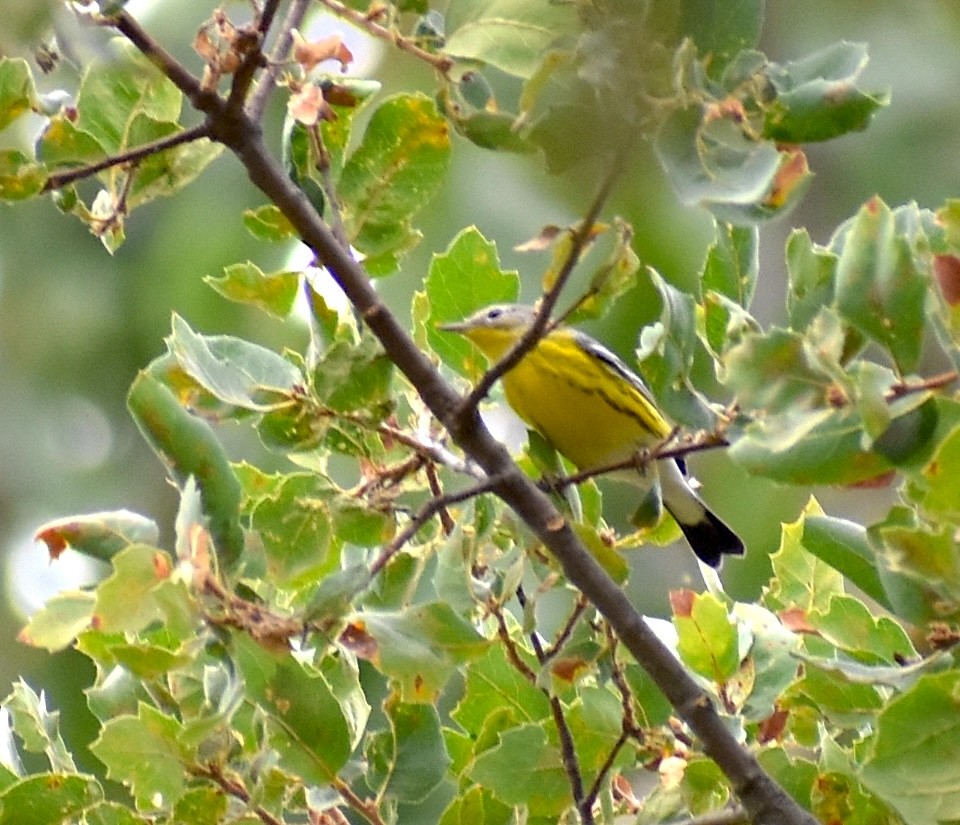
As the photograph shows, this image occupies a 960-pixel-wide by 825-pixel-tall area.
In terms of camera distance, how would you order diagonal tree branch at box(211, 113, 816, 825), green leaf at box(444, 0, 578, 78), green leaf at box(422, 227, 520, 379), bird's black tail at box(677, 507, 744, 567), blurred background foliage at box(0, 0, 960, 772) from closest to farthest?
green leaf at box(444, 0, 578, 78) < diagonal tree branch at box(211, 113, 816, 825) < green leaf at box(422, 227, 520, 379) < bird's black tail at box(677, 507, 744, 567) < blurred background foliage at box(0, 0, 960, 772)

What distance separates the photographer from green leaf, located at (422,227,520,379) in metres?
1.47

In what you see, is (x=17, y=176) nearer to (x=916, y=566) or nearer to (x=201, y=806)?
(x=201, y=806)

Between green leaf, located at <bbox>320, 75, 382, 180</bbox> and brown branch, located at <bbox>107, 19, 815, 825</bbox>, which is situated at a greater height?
green leaf, located at <bbox>320, 75, 382, 180</bbox>

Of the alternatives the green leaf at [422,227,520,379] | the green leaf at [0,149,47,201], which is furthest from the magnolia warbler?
the green leaf at [0,149,47,201]

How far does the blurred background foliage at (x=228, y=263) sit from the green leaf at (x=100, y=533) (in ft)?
8.07

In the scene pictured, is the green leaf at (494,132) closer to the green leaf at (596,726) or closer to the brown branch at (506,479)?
the brown branch at (506,479)

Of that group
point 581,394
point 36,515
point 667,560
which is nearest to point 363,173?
point 581,394

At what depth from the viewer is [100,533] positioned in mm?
1100

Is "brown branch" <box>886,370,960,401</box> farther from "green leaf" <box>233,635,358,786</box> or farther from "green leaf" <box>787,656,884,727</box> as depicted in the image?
"green leaf" <box>233,635,358,786</box>

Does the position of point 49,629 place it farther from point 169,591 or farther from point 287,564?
point 287,564

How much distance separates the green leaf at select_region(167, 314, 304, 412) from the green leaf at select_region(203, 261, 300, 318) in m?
0.05

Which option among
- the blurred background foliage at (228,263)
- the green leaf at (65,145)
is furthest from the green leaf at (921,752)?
the blurred background foliage at (228,263)

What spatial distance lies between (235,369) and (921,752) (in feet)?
2.14

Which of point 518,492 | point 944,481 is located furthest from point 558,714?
point 944,481
